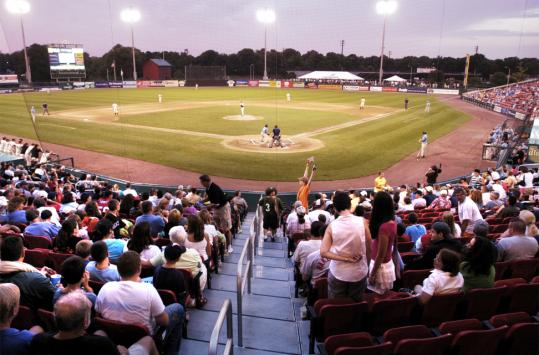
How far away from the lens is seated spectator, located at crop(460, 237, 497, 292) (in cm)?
458

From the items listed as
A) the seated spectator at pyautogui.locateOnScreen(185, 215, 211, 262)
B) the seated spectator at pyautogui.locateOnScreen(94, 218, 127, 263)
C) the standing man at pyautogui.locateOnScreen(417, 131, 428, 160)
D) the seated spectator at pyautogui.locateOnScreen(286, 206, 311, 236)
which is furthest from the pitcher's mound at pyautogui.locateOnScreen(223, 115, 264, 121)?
the seated spectator at pyautogui.locateOnScreen(185, 215, 211, 262)

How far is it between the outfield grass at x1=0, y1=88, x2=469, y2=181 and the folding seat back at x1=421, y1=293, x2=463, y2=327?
1387 centimetres

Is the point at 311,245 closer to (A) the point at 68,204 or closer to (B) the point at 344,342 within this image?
(B) the point at 344,342

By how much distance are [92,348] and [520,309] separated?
448cm

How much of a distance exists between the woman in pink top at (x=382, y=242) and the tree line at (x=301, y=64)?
37.4m

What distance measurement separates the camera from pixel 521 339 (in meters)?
3.67

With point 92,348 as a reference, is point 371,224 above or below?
above

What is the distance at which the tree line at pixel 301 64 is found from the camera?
166 ft

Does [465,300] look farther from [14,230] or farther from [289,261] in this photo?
[14,230]

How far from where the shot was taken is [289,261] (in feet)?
27.9

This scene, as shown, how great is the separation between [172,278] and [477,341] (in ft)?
10.5

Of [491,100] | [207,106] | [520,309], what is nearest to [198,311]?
[520,309]

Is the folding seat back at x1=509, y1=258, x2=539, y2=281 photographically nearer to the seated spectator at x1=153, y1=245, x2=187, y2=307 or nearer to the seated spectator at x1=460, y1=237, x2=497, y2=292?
the seated spectator at x1=460, y1=237, x2=497, y2=292

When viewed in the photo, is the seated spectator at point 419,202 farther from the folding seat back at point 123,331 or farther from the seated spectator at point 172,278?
the folding seat back at point 123,331
